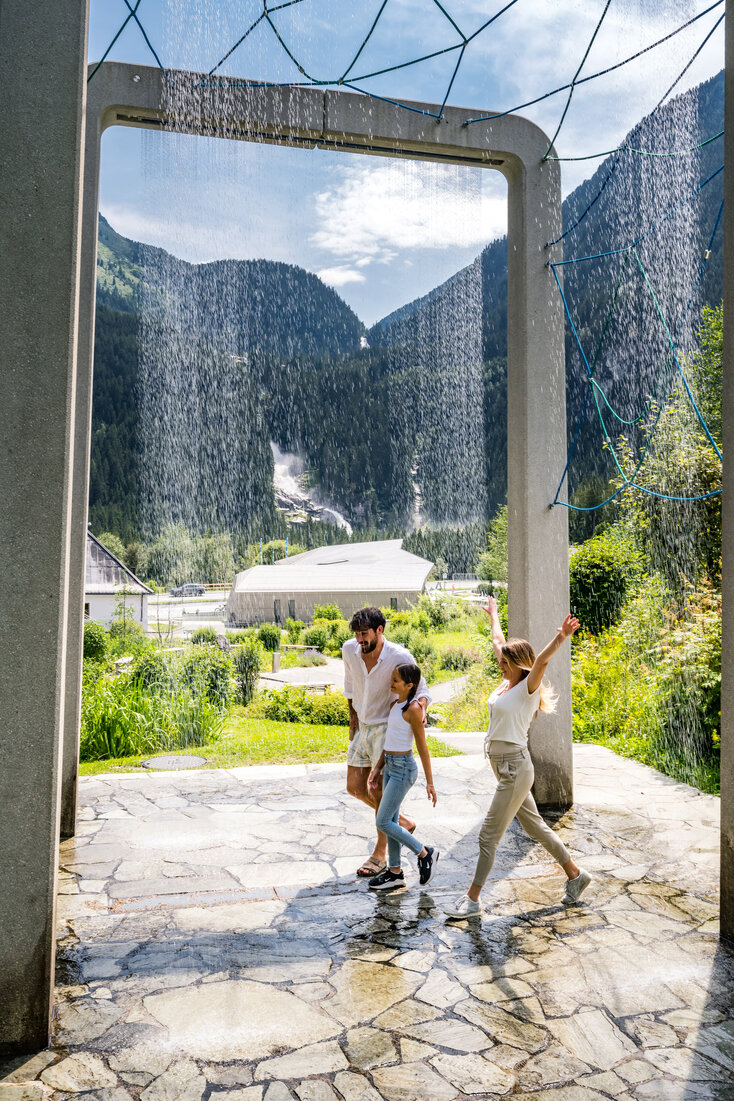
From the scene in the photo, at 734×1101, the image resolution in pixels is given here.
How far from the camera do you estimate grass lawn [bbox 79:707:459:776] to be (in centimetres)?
714

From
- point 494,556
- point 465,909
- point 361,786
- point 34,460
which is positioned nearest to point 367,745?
point 361,786

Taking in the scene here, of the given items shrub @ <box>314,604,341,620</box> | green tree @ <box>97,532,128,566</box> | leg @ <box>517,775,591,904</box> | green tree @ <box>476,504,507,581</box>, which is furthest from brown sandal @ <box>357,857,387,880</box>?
green tree @ <box>97,532,128,566</box>

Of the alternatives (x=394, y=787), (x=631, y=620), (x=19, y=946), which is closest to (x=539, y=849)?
(x=394, y=787)

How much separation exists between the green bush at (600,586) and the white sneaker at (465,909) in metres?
8.37

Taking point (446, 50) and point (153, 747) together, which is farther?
point (153, 747)

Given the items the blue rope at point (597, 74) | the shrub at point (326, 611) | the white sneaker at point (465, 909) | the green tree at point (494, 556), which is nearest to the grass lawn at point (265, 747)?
the white sneaker at point (465, 909)

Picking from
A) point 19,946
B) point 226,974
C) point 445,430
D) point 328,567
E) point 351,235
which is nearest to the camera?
point 19,946

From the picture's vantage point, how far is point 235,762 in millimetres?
7184

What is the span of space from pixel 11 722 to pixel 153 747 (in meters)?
5.72

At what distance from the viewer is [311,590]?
2433cm

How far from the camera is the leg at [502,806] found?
3.47m

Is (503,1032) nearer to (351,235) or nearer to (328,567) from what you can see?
(328,567)

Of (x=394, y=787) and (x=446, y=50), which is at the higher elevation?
(x=446, y=50)

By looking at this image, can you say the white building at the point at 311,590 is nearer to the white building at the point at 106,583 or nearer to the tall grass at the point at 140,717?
the white building at the point at 106,583
